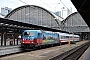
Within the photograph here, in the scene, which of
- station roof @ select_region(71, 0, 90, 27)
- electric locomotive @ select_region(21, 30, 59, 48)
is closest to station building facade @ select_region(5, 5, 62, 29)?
electric locomotive @ select_region(21, 30, 59, 48)

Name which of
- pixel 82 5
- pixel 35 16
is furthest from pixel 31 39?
pixel 35 16

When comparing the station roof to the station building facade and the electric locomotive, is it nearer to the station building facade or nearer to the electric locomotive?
the electric locomotive

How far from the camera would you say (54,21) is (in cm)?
12281

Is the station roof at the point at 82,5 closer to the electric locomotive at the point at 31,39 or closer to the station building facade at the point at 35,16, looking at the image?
the electric locomotive at the point at 31,39

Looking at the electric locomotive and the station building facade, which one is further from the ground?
the station building facade

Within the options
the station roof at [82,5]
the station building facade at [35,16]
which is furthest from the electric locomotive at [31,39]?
the station building facade at [35,16]

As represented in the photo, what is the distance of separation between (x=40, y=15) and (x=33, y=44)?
9421 cm

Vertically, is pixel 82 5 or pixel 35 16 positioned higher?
pixel 35 16

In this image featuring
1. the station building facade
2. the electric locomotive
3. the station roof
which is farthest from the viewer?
the station building facade

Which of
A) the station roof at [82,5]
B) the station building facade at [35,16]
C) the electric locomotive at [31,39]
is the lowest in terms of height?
the electric locomotive at [31,39]

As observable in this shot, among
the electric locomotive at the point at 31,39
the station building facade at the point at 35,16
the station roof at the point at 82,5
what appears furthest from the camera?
the station building facade at the point at 35,16

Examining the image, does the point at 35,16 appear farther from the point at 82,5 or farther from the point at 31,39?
the point at 82,5

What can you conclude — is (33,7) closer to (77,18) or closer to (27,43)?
(77,18)

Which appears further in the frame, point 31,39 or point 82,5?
point 31,39
